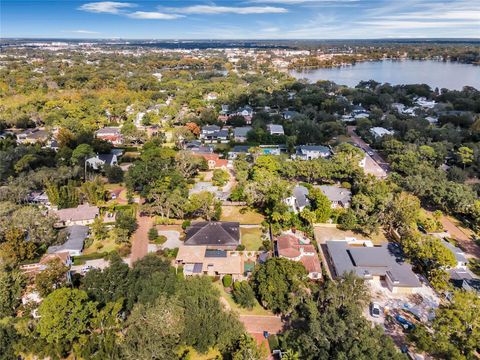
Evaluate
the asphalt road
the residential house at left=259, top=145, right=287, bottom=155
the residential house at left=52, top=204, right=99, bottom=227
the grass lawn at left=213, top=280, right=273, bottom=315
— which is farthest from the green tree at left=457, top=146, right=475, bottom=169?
the residential house at left=52, top=204, right=99, bottom=227

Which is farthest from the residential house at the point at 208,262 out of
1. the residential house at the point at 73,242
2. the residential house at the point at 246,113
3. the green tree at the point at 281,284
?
the residential house at the point at 246,113

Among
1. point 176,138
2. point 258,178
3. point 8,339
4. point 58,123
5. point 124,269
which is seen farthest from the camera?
point 58,123

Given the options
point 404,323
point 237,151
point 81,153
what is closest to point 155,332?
point 404,323

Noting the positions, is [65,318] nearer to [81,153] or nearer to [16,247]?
[16,247]

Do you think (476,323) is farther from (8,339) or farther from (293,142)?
(293,142)

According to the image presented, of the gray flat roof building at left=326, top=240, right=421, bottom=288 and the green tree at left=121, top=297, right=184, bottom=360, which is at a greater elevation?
the green tree at left=121, top=297, right=184, bottom=360

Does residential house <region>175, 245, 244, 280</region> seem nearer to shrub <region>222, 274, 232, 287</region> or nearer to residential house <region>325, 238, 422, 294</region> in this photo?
shrub <region>222, 274, 232, 287</region>

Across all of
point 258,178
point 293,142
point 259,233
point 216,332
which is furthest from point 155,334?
point 293,142
